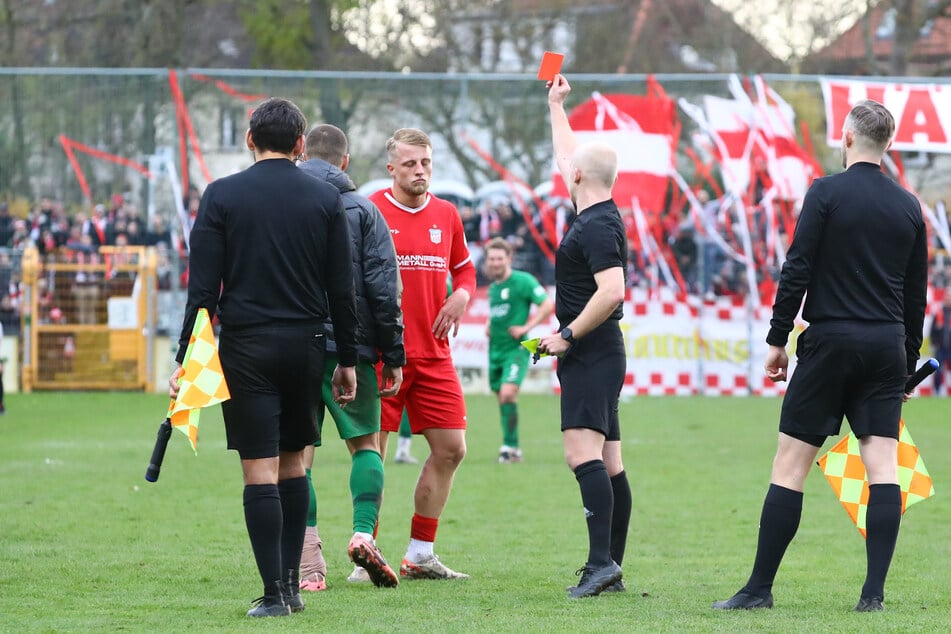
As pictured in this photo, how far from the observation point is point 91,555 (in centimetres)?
720

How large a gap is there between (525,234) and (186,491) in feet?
41.3

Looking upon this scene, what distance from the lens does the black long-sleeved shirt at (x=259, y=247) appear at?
535 cm

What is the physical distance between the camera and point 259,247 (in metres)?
5.36

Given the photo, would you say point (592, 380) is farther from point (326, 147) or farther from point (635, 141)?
point (635, 141)

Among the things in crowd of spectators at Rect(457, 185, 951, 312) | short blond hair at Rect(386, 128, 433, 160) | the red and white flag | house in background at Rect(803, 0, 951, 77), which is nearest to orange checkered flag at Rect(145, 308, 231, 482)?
short blond hair at Rect(386, 128, 433, 160)

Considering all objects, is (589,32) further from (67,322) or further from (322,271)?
(322,271)

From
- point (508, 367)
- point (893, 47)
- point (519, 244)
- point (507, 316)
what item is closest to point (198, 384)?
point (508, 367)

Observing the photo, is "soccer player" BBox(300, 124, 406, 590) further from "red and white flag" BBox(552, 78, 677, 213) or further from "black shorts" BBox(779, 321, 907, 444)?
"red and white flag" BBox(552, 78, 677, 213)

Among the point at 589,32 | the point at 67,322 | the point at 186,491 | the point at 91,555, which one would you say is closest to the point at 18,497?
the point at 186,491

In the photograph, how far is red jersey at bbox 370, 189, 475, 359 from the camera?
22.5 feet

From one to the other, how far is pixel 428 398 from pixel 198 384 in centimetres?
174

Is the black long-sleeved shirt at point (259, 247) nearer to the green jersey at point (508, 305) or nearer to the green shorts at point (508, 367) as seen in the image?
the green shorts at point (508, 367)

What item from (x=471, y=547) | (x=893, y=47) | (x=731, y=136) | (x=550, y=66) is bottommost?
(x=471, y=547)

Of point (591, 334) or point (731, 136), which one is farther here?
point (731, 136)
